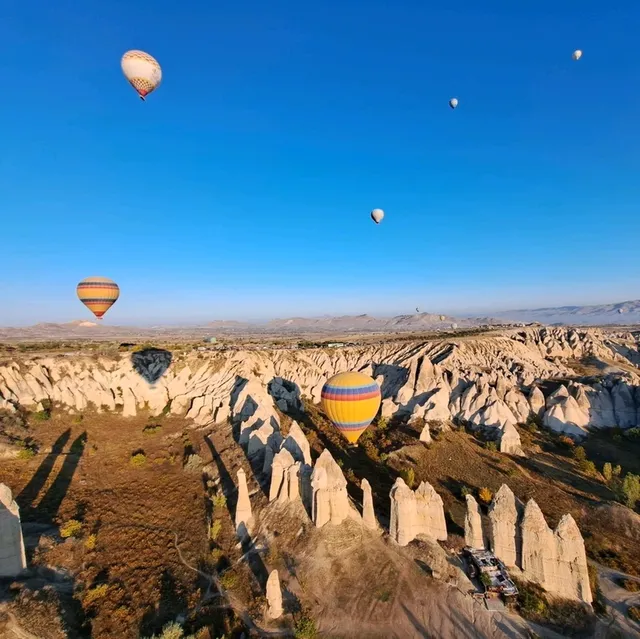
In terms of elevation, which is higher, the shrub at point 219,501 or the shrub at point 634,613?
the shrub at point 219,501

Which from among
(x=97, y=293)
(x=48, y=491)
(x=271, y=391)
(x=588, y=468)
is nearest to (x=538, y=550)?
(x=588, y=468)

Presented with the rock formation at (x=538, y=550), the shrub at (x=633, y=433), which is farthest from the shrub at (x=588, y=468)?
the rock formation at (x=538, y=550)

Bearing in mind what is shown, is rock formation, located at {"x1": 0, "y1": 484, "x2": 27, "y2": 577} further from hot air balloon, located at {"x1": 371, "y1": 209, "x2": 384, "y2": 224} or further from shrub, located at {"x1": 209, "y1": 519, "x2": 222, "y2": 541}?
hot air balloon, located at {"x1": 371, "y1": 209, "x2": 384, "y2": 224}

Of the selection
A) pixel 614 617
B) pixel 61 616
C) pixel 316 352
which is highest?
pixel 316 352

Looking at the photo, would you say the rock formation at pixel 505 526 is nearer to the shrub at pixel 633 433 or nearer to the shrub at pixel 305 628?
the shrub at pixel 305 628

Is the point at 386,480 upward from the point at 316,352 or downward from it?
downward

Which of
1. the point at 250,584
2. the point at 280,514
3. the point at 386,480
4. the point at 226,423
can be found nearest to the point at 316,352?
the point at 226,423

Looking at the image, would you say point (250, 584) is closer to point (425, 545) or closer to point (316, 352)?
point (425, 545)

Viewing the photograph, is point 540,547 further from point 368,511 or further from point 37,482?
point 37,482
